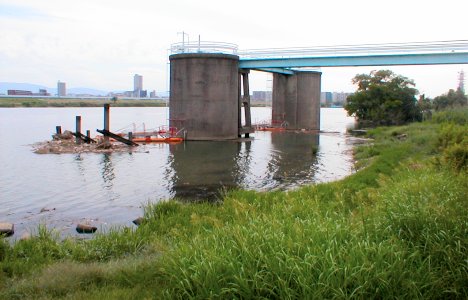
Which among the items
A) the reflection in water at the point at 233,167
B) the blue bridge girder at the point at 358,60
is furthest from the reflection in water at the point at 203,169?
the blue bridge girder at the point at 358,60

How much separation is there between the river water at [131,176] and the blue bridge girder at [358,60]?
24.0 feet

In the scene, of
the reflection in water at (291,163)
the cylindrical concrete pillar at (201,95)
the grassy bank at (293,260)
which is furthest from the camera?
the cylindrical concrete pillar at (201,95)

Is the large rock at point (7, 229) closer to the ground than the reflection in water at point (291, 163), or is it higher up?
closer to the ground

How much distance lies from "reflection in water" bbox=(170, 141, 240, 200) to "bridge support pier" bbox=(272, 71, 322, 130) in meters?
18.0

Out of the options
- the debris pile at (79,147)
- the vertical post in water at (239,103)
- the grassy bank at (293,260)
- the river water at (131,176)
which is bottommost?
the river water at (131,176)

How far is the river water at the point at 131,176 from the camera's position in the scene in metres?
12.8

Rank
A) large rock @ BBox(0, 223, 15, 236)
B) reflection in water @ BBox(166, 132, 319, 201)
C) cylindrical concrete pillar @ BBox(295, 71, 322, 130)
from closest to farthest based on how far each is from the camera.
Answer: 1. large rock @ BBox(0, 223, 15, 236)
2. reflection in water @ BBox(166, 132, 319, 201)
3. cylindrical concrete pillar @ BBox(295, 71, 322, 130)

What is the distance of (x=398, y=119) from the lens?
168ft

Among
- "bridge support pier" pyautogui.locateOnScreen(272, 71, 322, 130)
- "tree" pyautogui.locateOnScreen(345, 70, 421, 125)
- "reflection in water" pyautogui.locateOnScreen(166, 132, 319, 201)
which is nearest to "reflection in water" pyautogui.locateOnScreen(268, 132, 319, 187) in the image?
"reflection in water" pyautogui.locateOnScreen(166, 132, 319, 201)

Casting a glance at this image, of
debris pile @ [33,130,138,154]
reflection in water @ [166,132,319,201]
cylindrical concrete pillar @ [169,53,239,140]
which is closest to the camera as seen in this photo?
reflection in water @ [166,132,319,201]

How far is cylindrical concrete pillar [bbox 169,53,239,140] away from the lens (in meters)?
35.9

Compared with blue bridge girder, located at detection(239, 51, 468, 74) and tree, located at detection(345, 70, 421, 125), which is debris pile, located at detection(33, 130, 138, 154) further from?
tree, located at detection(345, 70, 421, 125)

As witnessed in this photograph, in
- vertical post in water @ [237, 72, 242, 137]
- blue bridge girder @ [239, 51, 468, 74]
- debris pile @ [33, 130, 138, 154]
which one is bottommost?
debris pile @ [33, 130, 138, 154]

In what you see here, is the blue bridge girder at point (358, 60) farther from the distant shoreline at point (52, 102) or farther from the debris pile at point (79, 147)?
the distant shoreline at point (52, 102)
